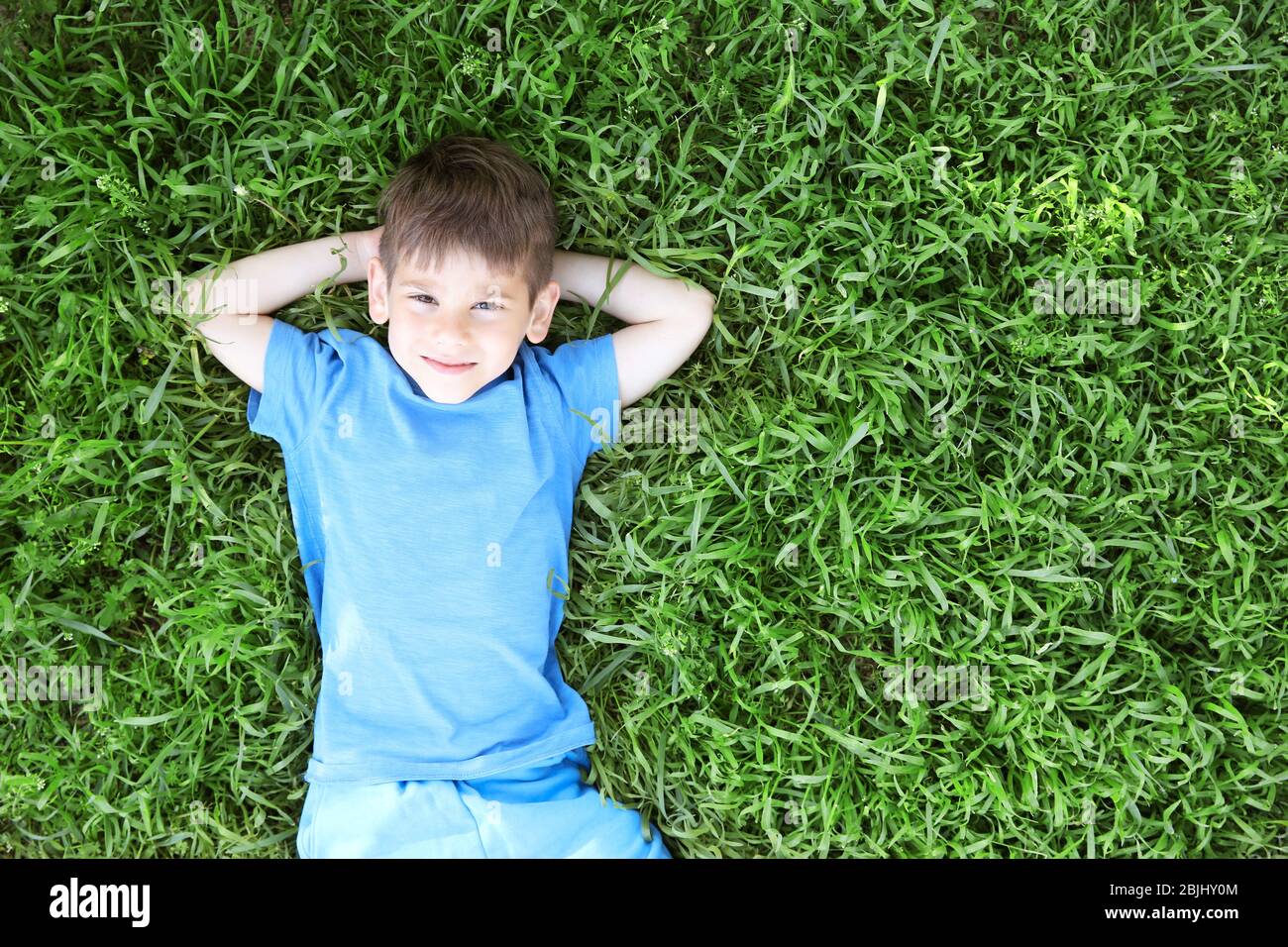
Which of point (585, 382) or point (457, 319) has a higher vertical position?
point (457, 319)

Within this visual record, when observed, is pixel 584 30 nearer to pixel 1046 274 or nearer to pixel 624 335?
pixel 624 335

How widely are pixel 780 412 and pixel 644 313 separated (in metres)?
0.49

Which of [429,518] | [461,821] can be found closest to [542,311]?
[429,518]

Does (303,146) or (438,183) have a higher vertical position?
(303,146)

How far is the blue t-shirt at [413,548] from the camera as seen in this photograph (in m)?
2.58

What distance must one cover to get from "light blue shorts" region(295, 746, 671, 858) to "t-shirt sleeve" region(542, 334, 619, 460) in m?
0.96

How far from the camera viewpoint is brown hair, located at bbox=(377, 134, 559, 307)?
243 centimetres

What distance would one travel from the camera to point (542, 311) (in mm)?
2590

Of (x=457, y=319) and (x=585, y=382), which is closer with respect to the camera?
(x=457, y=319)

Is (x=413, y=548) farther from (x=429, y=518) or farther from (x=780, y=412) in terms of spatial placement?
(x=780, y=412)

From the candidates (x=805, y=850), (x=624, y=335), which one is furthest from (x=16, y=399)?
(x=805, y=850)

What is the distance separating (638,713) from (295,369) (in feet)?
4.55

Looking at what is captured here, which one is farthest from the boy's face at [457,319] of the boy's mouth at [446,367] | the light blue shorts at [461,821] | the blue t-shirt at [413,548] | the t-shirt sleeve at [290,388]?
the light blue shorts at [461,821]

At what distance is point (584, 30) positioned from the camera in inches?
105
